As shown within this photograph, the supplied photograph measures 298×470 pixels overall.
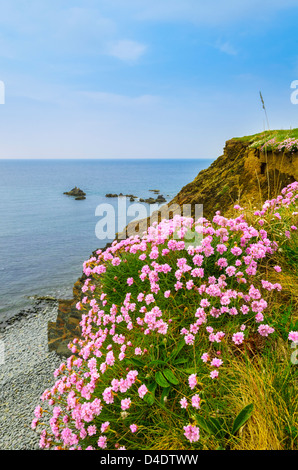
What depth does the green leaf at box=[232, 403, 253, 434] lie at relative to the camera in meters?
2.54

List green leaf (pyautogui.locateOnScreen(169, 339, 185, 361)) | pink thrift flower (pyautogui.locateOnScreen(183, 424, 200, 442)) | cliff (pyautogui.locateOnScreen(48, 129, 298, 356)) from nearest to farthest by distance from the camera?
1. pink thrift flower (pyautogui.locateOnScreen(183, 424, 200, 442))
2. green leaf (pyautogui.locateOnScreen(169, 339, 185, 361))
3. cliff (pyautogui.locateOnScreen(48, 129, 298, 356))

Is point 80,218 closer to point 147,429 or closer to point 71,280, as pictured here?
point 71,280

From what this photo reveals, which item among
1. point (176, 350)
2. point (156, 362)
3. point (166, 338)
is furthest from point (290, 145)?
point (156, 362)

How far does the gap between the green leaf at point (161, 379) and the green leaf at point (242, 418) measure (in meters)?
0.76

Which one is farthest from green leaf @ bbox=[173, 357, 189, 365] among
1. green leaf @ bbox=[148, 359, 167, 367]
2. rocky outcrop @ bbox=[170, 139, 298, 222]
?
rocky outcrop @ bbox=[170, 139, 298, 222]

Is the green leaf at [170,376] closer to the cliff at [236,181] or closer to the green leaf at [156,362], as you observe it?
the green leaf at [156,362]

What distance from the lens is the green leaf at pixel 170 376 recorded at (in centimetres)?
306

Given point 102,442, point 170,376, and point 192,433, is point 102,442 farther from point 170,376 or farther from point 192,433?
point 192,433

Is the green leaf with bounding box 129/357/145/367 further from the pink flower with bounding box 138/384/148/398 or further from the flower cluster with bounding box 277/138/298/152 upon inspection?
the flower cluster with bounding box 277/138/298/152

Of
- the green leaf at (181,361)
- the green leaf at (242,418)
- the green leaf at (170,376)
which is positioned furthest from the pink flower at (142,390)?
the green leaf at (242,418)

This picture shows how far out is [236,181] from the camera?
12.4 meters

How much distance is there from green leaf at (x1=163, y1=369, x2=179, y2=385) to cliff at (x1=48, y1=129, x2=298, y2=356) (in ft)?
15.2
